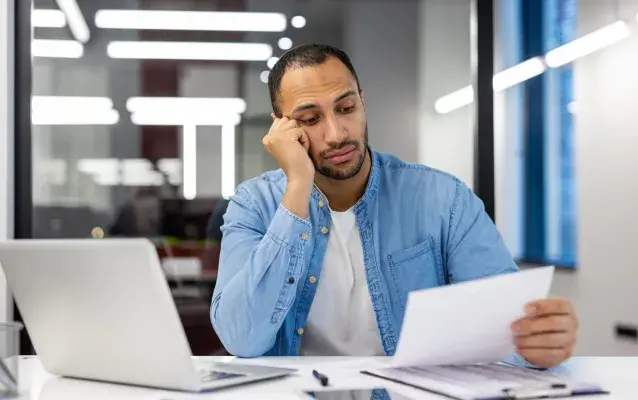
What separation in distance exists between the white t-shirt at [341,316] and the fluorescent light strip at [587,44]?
2.32 metres

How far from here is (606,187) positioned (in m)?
3.61

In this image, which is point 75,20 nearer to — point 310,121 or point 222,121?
point 222,121

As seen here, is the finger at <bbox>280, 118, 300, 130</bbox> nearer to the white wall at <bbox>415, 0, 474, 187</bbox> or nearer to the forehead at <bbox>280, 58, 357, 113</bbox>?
the forehead at <bbox>280, 58, 357, 113</bbox>

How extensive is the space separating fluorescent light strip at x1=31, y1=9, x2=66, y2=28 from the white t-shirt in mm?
2125

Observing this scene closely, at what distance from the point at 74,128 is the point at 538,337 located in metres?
2.58

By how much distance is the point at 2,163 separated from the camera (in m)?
2.91

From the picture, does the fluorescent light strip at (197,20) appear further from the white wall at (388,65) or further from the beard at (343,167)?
the beard at (343,167)

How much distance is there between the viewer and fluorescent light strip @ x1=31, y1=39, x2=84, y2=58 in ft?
Result: 10.8

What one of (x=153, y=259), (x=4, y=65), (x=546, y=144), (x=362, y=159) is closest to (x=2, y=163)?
(x=4, y=65)

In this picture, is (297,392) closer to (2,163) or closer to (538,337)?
(538,337)

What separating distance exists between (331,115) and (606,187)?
2.28 metres

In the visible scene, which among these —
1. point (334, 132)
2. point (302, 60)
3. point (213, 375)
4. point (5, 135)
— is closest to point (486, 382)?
point (213, 375)

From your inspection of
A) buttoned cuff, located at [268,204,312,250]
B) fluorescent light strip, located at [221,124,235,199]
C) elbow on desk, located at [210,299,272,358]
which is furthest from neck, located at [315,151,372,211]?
fluorescent light strip, located at [221,124,235,199]

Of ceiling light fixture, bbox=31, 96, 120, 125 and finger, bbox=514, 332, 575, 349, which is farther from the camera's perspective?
ceiling light fixture, bbox=31, 96, 120, 125
